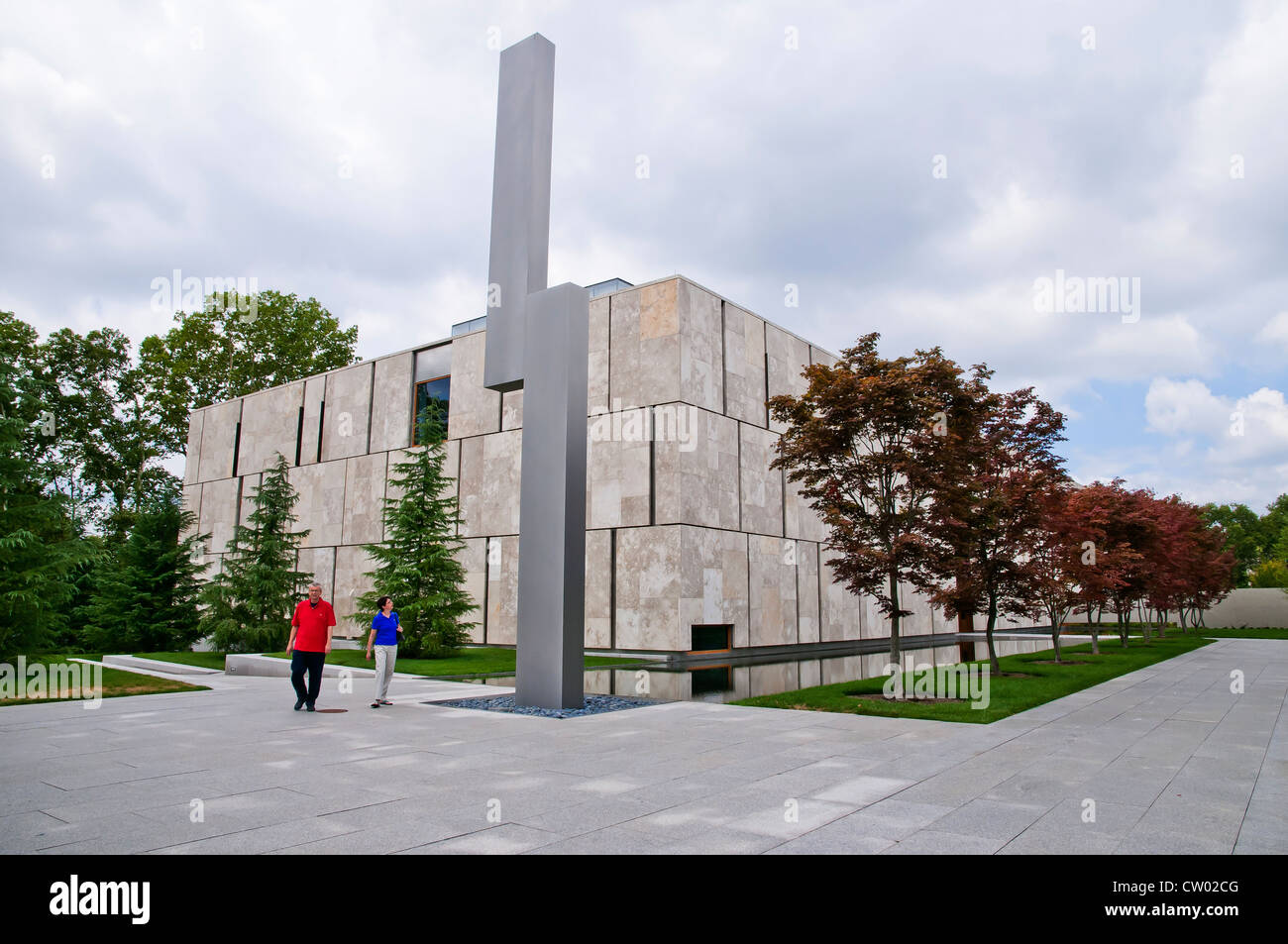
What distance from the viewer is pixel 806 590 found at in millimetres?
26734

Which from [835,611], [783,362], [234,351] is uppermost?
[234,351]

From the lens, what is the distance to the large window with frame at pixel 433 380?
29078mm

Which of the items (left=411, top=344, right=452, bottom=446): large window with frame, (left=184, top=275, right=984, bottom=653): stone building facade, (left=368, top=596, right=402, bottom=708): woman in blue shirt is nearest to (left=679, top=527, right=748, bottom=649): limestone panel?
(left=184, top=275, right=984, bottom=653): stone building facade

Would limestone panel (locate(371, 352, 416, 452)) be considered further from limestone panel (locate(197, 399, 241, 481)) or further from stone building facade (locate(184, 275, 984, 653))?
limestone panel (locate(197, 399, 241, 481))

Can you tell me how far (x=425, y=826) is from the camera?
547 centimetres

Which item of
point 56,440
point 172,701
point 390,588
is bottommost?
point 172,701

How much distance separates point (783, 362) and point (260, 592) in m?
19.2

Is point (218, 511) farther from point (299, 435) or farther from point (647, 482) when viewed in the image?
point (647, 482)

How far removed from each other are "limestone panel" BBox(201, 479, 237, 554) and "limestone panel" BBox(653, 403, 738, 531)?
24292 millimetres

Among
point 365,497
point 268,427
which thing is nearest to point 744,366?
point 365,497

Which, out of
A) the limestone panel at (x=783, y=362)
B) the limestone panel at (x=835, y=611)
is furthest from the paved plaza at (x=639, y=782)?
the limestone panel at (x=783, y=362)
